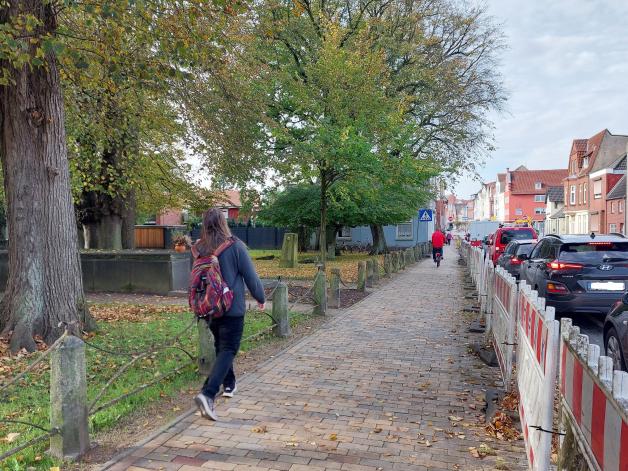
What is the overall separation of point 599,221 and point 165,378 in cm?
5338

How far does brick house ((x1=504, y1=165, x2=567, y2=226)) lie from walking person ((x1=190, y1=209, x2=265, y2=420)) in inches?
3878

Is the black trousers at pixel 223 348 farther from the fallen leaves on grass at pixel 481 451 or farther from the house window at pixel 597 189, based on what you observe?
the house window at pixel 597 189

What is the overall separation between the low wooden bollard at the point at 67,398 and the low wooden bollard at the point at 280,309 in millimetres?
4709

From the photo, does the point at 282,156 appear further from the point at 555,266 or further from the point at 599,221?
the point at 599,221

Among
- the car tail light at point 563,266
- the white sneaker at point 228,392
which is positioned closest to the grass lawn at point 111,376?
the white sneaker at point 228,392

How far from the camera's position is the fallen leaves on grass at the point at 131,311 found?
10305mm

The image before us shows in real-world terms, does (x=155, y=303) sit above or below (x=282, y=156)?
below

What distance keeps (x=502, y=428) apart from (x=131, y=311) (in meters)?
8.29

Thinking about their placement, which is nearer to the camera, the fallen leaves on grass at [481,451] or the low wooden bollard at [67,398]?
the low wooden bollard at [67,398]

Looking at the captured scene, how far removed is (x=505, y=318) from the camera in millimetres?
6223

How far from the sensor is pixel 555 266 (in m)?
10.1

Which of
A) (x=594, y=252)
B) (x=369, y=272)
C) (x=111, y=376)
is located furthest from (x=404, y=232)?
(x=111, y=376)

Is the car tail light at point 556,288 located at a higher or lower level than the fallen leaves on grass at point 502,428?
higher

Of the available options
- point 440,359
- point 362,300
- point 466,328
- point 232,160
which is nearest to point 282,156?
point 232,160
